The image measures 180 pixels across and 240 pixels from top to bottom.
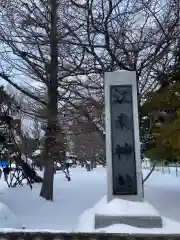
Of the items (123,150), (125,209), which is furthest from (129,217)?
(123,150)

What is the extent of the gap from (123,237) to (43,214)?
7.32 m

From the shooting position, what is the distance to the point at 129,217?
689 centimetres

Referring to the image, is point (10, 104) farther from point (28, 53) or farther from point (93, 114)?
point (93, 114)

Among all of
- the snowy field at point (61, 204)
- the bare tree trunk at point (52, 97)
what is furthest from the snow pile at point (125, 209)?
the bare tree trunk at point (52, 97)

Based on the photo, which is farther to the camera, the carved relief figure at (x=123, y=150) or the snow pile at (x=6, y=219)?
the snow pile at (x=6, y=219)

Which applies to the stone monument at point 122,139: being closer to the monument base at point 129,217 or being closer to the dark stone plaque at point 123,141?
the dark stone plaque at point 123,141

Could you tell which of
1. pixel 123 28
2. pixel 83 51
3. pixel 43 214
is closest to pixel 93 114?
pixel 83 51

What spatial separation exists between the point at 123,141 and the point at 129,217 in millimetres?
1717

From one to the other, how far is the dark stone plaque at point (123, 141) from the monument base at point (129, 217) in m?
0.90

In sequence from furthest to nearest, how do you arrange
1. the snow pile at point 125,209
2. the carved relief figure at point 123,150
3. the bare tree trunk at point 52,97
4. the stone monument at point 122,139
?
the bare tree trunk at point 52,97 → the carved relief figure at point 123,150 → the stone monument at point 122,139 → the snow pile at point 125,209

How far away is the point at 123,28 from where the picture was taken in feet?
49.1

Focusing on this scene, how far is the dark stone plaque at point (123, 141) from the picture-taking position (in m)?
8.05

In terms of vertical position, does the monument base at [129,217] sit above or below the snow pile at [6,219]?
above

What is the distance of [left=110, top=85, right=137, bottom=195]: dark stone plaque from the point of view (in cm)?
805
